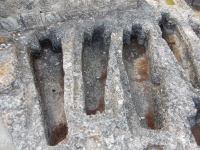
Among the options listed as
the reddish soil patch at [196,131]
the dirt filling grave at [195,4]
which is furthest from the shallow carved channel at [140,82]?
the dirt filling grave at [195,4]

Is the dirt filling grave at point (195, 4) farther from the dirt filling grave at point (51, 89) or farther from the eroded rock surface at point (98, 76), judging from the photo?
the dirt filling grave at point (51, 89)

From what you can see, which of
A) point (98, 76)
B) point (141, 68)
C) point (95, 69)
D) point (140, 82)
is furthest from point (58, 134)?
point (141, 68)

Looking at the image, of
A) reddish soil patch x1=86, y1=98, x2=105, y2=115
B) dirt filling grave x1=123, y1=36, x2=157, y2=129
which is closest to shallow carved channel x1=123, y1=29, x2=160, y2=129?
dirt filling grave x1=123, y1=36, x2=157, y2=129

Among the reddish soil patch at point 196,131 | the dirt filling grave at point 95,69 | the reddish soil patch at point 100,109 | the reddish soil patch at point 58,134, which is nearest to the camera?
the reddish soil patch at point 58,134

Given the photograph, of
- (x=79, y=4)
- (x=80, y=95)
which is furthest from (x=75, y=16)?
(x=80, y=95)

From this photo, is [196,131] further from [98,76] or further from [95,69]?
[95,69]

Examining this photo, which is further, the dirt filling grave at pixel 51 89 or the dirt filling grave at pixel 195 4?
the dirt filling grave at pixel 195 4
